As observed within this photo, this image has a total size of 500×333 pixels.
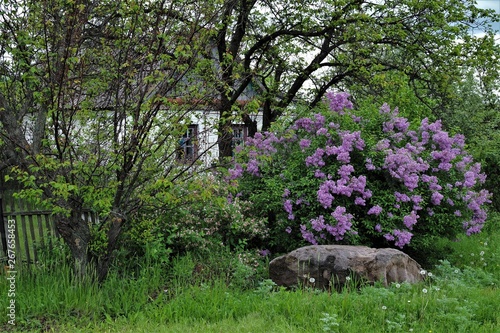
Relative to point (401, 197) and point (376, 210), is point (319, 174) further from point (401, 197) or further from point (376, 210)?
point (401, 197)

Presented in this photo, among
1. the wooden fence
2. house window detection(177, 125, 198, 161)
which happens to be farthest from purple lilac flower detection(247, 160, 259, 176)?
the wooden fence

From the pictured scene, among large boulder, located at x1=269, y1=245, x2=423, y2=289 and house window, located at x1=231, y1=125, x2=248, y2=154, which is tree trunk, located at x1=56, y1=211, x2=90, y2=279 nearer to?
house window, located at x1=231, y1=125, x2=248, y2=154

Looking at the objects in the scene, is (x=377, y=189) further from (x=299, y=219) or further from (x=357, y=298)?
(x=357, y=298)

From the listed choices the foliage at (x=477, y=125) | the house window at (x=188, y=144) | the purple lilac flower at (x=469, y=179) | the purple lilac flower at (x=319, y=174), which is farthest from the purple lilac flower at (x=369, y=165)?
the foliage at (x=477, y=125)

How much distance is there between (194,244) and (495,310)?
3.46 metres

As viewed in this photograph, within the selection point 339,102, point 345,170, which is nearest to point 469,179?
point 345,170

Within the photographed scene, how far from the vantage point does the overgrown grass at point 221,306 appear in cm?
452

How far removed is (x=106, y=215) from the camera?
5531 millimetres

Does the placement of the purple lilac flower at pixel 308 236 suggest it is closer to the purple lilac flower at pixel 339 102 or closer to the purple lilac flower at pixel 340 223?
the purple lilac flower at pixel 340 223

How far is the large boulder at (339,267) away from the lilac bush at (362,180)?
705 mm

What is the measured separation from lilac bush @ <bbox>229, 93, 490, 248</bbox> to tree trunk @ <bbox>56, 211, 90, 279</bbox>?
2.31 m

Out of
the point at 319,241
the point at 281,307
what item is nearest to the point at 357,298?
the point at 281,307

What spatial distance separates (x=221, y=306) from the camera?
5.05 metres

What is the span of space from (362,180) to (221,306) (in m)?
2.86
